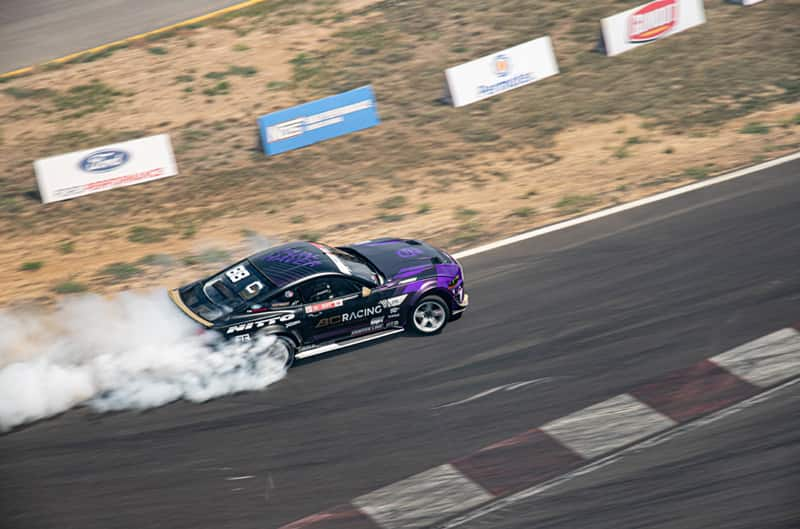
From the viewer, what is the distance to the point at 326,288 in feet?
36.0

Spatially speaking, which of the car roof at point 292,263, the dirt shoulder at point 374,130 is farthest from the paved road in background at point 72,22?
the car roof at point 292,263

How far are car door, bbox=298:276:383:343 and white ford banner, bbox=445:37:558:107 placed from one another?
368 inches

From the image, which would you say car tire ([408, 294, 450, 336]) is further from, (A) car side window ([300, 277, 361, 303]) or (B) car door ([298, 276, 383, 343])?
(A) car side window ([300, 277, 361, 303])

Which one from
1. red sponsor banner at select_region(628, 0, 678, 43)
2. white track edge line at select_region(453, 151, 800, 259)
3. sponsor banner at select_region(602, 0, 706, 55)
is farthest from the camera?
red sponsor banner at select_region(628, 0, 678, 43)

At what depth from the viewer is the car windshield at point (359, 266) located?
1136cm

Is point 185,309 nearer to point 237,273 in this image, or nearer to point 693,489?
point 237,273

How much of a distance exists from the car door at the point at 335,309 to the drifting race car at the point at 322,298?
1cm

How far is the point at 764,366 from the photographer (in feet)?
35.0

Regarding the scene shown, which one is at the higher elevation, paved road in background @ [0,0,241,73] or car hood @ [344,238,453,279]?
paved road in background @ [0,0,241,73]

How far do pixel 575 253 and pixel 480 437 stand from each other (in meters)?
4.94

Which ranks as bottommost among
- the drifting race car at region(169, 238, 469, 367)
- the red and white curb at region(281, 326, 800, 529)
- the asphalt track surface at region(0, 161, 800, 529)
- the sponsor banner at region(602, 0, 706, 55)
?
the red and white curb at region(281, 326, 800, 529)

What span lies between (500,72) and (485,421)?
1169cm

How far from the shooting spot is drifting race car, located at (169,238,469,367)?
10711 millimetres

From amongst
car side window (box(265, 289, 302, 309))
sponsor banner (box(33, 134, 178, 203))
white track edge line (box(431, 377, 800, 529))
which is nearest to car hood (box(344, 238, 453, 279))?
car side window (box(265, 289, 302, 309))
